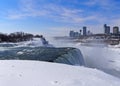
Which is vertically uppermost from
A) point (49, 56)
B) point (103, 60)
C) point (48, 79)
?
point (48, 79)

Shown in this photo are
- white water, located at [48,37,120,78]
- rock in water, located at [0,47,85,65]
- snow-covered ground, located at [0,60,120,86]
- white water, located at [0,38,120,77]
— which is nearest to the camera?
snow-covered ground, located at [0,60,120,86]

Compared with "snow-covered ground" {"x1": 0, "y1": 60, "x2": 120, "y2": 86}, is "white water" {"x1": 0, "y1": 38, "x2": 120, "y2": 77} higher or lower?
lower

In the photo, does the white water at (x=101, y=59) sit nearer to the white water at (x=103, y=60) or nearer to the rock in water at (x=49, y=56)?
the white water at (x=103, y=60)

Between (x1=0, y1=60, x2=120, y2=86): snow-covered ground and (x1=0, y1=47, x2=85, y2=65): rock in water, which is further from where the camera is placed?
(x1=0, y1=47, x2=85, y2=65): rock in water

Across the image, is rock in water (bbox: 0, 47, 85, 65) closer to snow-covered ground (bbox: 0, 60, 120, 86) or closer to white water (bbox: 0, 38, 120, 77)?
white water (bbox: 0, 38, 120, 77)

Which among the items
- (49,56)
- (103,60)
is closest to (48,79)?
(49,56)

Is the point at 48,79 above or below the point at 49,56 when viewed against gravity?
above

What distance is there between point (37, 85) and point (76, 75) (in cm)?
123

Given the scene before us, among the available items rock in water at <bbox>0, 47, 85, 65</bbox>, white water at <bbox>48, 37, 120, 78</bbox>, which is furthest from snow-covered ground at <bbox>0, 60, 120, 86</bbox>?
white water at <bbox>48, 37, 120, 78</bbox>

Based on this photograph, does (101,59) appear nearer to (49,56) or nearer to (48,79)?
(49,56)

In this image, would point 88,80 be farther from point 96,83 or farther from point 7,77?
point 7,77

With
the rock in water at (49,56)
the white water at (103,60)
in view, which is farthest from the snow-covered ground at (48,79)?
the white water at (103,60)

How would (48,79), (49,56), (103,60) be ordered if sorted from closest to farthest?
(48,79) → (49,56) → (103,60)

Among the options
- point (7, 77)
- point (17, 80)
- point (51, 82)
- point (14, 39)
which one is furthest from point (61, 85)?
point (14, 39)
